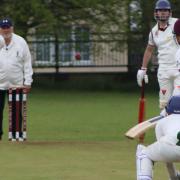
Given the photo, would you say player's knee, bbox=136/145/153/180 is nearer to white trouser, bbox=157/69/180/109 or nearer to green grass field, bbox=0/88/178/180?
green grass field, bbox=0/88/178/180

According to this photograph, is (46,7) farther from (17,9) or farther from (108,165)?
(108,165)

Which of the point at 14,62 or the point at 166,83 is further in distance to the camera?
the point at 14,62

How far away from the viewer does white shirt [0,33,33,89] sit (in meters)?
12.4

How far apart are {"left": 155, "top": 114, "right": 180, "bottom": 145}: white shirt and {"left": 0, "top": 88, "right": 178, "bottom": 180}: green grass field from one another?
157cm

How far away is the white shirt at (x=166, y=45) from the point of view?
12.1 m

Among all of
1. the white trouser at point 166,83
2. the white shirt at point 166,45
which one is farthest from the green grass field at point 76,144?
the white shirt at point 166,45

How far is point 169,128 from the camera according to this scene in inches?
292

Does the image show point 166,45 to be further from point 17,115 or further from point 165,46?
point 17,115

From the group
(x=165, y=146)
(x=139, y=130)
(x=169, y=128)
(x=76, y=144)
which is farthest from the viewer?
(x=76, y=144)

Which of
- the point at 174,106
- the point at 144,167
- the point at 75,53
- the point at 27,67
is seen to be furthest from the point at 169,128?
the point at 75,53

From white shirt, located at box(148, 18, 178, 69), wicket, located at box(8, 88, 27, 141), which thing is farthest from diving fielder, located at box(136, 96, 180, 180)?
wicket, located at box(8, 88, 27, 141)

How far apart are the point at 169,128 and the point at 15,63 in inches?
212

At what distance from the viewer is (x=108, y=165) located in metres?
10.0

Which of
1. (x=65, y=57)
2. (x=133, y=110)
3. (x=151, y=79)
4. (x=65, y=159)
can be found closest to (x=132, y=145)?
(x=65, y=159)
